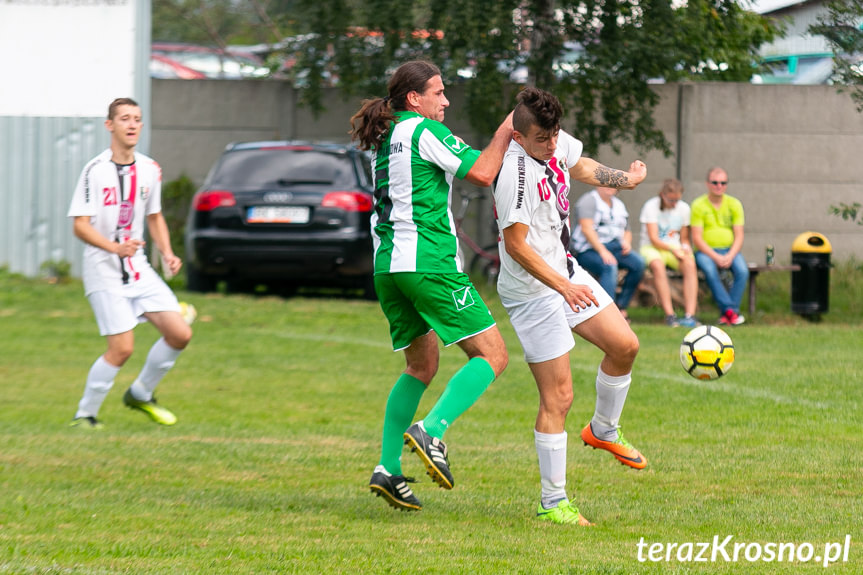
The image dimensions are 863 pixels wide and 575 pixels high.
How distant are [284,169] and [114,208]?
7256 millimetres

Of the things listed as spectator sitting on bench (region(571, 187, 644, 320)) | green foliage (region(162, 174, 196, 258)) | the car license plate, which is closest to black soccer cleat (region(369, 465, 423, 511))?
spectator sitting on bench (region(571, 187, 644, 320))

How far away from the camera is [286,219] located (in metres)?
15.1

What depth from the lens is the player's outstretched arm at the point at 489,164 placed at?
5.52 m

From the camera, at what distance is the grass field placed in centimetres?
495

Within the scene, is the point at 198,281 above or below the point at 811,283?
below

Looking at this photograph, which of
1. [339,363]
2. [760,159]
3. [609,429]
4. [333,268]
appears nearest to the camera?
[609,429]

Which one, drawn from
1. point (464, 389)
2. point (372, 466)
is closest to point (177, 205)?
point (372, 466)

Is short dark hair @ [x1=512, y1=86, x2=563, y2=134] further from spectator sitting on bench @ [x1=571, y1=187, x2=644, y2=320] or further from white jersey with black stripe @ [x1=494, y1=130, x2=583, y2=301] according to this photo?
spectator sitting on bench @ [x1=571, y1=187, x2=644, y2=320]

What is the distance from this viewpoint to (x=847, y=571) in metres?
4.49

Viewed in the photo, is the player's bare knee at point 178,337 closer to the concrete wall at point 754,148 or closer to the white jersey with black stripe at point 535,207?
the white jersey with black stripe at point 535,207

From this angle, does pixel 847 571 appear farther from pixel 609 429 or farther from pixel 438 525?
pixel 609 429

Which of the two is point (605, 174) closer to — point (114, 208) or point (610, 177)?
point (610, 177)

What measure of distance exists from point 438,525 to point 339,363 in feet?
20.2

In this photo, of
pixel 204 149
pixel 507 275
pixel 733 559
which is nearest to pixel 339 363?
pixel 507 275
